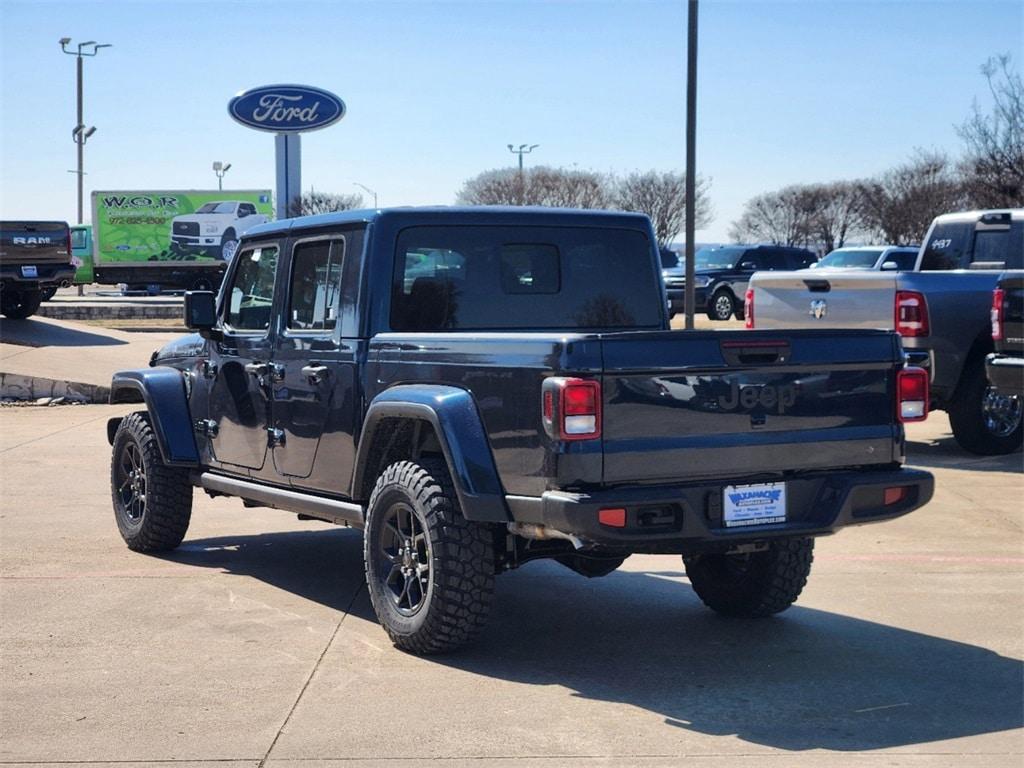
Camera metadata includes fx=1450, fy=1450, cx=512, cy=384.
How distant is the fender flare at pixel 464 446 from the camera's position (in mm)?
5637

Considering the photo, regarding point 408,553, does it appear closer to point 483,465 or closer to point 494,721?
point 483,465

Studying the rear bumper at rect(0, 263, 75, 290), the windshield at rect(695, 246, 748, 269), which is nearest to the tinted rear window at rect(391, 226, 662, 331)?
the rear bumper at rect(0, 263, 75, 290)

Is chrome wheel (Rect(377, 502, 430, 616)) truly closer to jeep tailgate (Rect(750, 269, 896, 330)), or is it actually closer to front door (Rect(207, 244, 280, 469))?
front door (Rect(207, 244, 280, 469))

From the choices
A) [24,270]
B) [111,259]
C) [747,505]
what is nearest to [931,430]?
[747,505]

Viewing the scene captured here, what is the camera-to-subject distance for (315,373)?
6738 mm

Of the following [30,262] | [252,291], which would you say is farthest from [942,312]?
[30,262]

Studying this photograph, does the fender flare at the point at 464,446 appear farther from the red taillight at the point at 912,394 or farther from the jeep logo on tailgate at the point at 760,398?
the red taillight at the point at 912,394

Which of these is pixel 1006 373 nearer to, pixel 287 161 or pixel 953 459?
pixel 953 459

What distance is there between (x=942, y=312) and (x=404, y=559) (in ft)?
23.3

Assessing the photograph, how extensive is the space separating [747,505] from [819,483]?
38 cm

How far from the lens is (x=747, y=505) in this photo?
18.4 feet

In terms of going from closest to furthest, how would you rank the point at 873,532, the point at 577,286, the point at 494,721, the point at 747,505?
1. the point at 494,721
2. the point at 747,505
3. the point at 577,286
4. the point at 873,532

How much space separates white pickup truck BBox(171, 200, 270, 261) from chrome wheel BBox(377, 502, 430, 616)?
36.7 metres

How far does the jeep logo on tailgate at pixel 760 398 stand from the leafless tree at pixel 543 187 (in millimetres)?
62043
